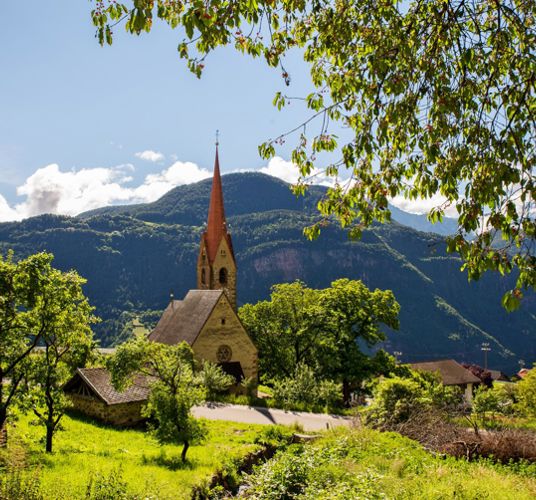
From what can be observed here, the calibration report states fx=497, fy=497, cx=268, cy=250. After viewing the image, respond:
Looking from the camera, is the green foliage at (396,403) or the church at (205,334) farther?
the church at (205,334)

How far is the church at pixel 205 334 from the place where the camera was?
21953 mm

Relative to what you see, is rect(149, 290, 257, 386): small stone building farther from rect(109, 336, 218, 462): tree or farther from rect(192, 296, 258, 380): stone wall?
rect(109, 336, 218, 462): tree

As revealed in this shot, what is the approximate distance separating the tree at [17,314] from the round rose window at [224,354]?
69.9ft

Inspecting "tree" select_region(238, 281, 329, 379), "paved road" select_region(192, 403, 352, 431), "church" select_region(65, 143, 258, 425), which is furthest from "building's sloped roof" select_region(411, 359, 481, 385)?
"paved road" select_region(192, 403, 352, 431)

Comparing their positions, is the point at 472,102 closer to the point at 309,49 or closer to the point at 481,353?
the point at 309,49

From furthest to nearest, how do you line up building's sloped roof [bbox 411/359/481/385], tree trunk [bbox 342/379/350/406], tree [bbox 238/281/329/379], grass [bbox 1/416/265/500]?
building's sloped roof [bbox 411/359/481/385] → tree [bbox 238/281/329/379] → tree trunk [bbox 342/379/350/406] → grass [bbox 1/416/265/500]

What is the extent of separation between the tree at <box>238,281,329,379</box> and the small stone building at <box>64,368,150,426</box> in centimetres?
1637

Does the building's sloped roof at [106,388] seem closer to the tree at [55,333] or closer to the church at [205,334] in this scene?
the church at [205,334]

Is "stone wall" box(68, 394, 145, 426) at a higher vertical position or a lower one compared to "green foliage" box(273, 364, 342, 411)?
higher

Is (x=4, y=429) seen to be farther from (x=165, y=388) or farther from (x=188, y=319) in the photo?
(x=188, y=319)

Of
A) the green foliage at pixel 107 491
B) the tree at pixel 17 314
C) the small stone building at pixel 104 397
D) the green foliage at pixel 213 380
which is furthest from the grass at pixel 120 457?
the green foliage at pixel 213 380

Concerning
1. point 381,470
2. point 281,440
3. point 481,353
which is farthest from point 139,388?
point 481,353

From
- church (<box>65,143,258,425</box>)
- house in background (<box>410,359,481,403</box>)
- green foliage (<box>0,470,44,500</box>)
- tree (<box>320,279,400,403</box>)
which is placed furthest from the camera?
house in background (<box>410,359,481,403</box>)

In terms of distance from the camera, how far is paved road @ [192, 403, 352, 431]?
23.5m
